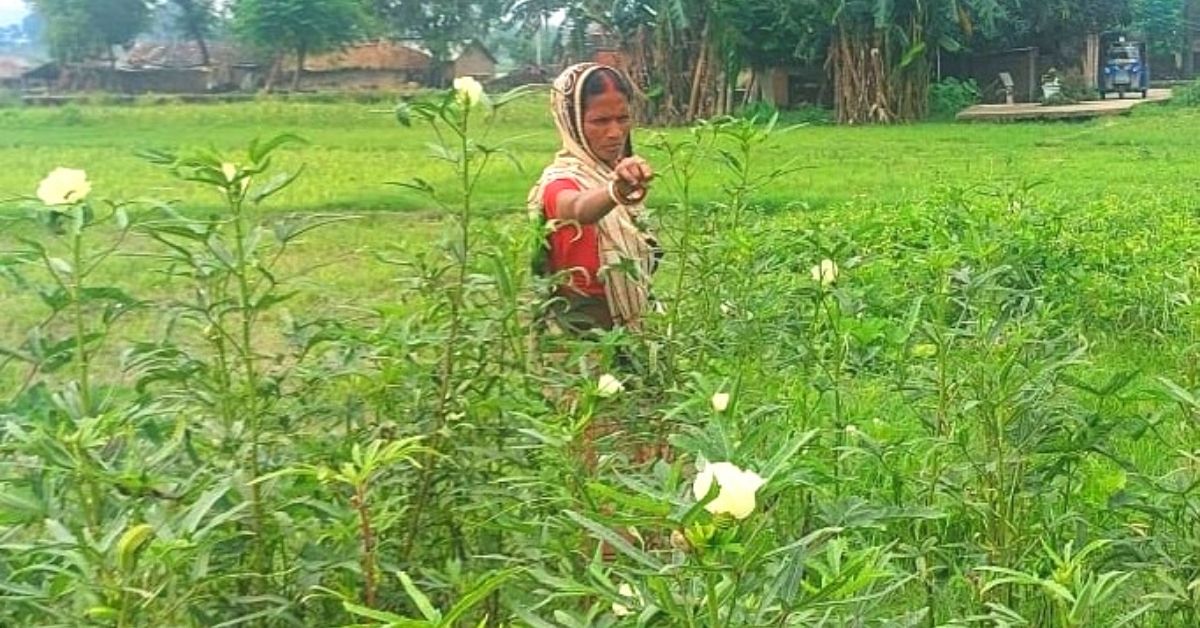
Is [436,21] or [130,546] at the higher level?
[436,21]

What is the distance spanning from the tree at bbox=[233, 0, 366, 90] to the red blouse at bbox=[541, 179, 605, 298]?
2429cm

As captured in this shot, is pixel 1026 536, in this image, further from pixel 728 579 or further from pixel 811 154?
pixel 811 154

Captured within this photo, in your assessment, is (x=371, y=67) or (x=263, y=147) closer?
(x=263, y=147)

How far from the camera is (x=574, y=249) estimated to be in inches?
93.0

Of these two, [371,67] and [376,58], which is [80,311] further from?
[376,58]

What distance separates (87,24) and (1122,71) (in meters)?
18.3

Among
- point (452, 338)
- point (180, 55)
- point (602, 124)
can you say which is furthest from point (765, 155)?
point (180, 55)

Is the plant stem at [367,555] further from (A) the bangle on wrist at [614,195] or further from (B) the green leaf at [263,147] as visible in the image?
(A) the bangle on wrist at [614,195]

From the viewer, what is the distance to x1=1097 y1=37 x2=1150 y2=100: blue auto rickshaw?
20469 millimetres

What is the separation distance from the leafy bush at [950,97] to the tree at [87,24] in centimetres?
1627

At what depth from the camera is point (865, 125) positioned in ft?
54.9

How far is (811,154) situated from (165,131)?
7.91 metres

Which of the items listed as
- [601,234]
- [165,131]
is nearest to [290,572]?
[601,234]

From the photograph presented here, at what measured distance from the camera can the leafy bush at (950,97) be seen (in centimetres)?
1778
